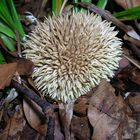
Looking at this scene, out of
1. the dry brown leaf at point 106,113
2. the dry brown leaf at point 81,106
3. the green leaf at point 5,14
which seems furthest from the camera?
the green leaf at point 5,14

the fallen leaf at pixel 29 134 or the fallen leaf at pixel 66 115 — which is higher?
the fallen leaf at pixel 66 115

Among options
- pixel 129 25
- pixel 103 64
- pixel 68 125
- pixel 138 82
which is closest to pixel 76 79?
pixel 103 64

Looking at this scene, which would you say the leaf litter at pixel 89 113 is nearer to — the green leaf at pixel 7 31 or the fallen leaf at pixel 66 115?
the fallen leaf at pixel 66 115

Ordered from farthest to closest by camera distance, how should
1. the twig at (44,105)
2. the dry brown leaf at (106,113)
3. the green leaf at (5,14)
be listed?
the green leaf at (5,14)
the dry brown leaf at (106,113)
the twig at (44,105)

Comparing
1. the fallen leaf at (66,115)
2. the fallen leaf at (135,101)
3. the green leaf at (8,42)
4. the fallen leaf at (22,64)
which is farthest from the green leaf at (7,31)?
the fallen leaf at (135,101)

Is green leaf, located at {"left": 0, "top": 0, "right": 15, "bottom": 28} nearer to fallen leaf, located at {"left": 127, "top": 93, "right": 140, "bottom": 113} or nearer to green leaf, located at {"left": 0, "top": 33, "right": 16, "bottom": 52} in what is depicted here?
green leaf, located at {"left": 0, "top": 33, "right": 16, "bottom": 52}
